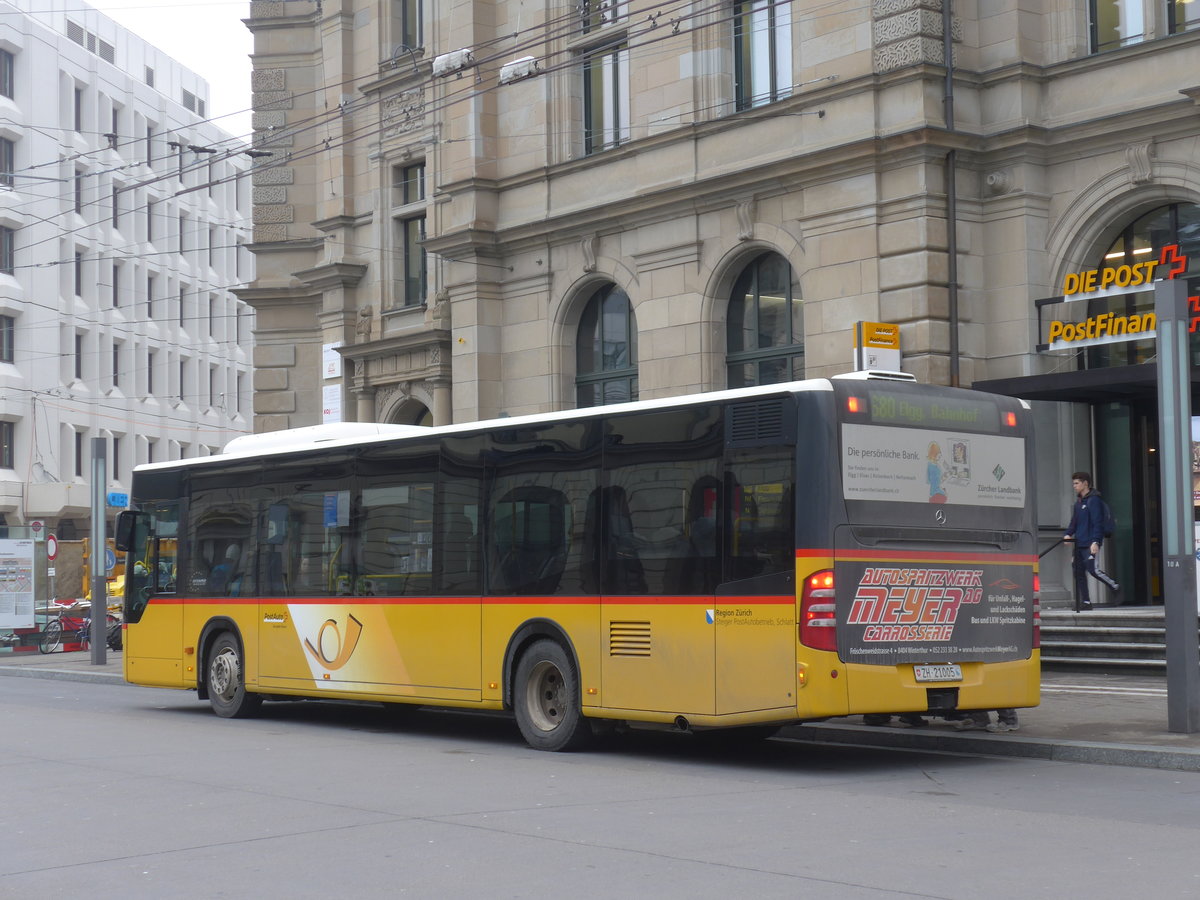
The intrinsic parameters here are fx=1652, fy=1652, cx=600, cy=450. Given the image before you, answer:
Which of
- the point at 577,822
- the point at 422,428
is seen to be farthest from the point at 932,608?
the point at 422,428

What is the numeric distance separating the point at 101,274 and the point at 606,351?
4533cm

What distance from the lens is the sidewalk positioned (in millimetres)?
12477

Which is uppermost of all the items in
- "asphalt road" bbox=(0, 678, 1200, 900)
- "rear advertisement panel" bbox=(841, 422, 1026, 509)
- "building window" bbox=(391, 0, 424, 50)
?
"building window" bbox=(391, 0, 424, 50)

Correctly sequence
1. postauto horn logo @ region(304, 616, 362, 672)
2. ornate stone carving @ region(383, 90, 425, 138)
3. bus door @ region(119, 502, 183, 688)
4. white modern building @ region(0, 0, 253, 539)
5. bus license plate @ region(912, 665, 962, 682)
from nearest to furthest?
bus license plate @ region(912, 665, 962, 682), postauto horn logo @ region(304, 616, 362, 672), bus door @ region(119, 502, 183, 688), ornate stone carving @ region(383, 90, 425, 138), white modern building @ region(0, 0, 253, 539)

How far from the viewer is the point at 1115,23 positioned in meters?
22.7

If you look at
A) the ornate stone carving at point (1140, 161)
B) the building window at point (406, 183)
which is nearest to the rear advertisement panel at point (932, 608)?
the ornate stone carving at point (1140, 161)

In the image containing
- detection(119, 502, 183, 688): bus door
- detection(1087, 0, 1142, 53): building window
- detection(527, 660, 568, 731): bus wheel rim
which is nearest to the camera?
detection(527, 660, 568, 731): bus wheel rim

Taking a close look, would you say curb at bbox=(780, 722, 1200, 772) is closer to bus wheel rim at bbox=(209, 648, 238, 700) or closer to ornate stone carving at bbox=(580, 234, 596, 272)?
bus wheel rim at bbox=(209, 648, 238, 700)

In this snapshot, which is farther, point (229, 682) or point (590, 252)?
point (590, 252)

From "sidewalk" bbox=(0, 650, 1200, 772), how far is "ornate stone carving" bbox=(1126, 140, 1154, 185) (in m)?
7.05

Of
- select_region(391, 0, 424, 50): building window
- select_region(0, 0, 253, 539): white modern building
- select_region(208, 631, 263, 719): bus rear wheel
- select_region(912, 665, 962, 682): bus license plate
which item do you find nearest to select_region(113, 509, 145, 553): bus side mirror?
select_region(208, 631, 263, 719): bus rear wheel

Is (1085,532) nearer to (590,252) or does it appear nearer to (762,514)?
(762,514)

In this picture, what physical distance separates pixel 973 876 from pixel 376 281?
2787 cm

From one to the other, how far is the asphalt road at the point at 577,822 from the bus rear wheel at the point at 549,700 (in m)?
0.33
